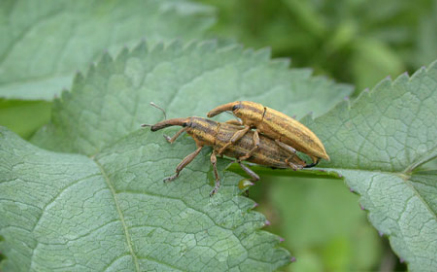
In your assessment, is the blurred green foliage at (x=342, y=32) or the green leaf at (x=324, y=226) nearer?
the green leaf at (x=324, y=226)

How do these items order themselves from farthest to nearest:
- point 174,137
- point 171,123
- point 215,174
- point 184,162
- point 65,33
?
point 65,33 → point 171,123 → point 174,137 → point 184,162 → point 215,174

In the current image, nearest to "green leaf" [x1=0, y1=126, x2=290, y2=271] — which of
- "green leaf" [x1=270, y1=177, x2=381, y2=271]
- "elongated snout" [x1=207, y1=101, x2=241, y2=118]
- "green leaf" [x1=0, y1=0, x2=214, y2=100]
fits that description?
"elongated snout" [x1=207, y1=101, x2=241, y2=118]

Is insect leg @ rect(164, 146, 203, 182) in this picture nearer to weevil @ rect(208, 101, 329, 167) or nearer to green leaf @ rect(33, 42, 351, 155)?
weevil @ rect(208, 101, 329, 167)

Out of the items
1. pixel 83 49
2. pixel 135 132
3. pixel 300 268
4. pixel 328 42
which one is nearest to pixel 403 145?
pixel 135 132

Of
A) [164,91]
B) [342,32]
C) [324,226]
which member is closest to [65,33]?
[164,91]

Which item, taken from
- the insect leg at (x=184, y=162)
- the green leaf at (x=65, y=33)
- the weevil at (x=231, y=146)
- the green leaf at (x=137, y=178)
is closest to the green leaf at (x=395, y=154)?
the weevil at (x=231, y=146)

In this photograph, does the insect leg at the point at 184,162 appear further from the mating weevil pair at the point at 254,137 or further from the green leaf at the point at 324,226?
the green leaf at the point at 324,226

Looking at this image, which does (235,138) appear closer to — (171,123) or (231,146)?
(231,146)
